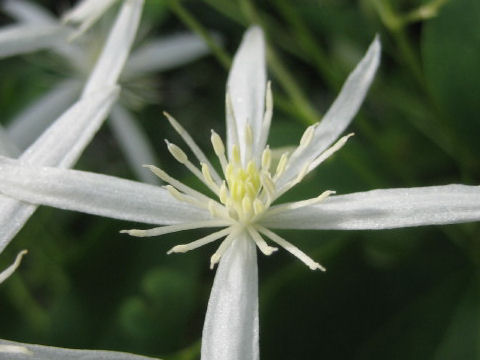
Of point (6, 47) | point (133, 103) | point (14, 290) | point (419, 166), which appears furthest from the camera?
point (133, 103)

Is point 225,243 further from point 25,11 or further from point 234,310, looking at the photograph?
point 25,11

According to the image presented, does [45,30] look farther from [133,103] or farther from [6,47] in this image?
[133,103]

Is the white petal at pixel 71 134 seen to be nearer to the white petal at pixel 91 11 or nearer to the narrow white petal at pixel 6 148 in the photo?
the narrow white petal at pixel 6 148

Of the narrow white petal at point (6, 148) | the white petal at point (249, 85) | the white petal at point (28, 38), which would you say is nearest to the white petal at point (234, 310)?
the white petal at point (249, 85)

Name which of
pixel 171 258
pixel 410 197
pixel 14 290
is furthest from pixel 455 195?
pixel 14 290

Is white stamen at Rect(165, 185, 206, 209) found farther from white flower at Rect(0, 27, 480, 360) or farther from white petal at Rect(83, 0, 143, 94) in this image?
white petal at Rect(83, 0, 143, 94)
